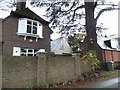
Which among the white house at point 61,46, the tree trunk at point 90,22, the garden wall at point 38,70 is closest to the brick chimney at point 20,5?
the tree trunk at point 90,22

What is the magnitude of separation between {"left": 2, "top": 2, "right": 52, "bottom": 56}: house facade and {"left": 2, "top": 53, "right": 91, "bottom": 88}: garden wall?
784cm

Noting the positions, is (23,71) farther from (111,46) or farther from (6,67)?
(111,46)

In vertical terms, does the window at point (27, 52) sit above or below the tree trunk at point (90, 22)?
below

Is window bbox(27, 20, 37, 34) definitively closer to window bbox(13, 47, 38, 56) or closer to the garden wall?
window bbox(13, 47, 38, 56)

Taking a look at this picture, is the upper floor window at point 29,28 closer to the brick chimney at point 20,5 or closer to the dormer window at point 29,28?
the dormer window at point 29,28

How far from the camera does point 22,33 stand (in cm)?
1980

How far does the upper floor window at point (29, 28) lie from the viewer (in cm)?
2007

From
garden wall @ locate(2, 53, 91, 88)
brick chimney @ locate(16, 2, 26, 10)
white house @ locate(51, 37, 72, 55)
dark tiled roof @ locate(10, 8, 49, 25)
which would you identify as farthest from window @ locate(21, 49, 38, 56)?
white house @ locate(51, 37, 72, 55)

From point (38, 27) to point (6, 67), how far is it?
41.4 feet

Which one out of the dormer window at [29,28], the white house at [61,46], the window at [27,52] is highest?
the dormer window at [29,28]

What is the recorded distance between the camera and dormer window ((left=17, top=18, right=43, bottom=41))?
20055 mm

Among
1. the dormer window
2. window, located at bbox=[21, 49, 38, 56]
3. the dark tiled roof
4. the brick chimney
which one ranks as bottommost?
window, located at bbox=[21, 49, 38, 56]

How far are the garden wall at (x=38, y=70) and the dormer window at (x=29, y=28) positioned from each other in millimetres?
8387

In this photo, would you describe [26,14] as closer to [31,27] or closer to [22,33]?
[31,27]
